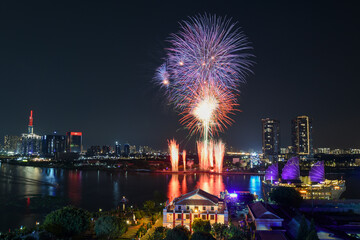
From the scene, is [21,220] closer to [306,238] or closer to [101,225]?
[101,225]

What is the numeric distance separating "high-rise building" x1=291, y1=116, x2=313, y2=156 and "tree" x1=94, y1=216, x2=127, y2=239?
5599cm

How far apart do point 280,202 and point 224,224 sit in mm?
4522

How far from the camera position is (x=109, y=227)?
686 centimetres

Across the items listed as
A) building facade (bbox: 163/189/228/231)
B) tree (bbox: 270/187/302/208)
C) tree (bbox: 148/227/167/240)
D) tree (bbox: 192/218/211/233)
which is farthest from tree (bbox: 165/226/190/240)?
tree (bbox: 270/187/302/208)

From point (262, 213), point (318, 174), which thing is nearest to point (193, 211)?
point (262, 213)

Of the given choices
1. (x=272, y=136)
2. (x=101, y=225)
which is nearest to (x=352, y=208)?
(x=101, y=225)

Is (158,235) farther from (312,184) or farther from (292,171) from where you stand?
(292,171)

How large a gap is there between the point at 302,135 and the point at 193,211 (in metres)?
56.4

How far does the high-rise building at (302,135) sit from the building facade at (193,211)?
5463 centimetres

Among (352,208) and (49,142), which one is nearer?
(352,208)

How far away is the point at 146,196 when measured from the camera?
1557cm

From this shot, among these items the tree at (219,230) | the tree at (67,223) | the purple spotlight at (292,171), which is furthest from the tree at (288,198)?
the purple spotlight at (292,171)

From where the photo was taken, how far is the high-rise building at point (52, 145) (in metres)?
63.7

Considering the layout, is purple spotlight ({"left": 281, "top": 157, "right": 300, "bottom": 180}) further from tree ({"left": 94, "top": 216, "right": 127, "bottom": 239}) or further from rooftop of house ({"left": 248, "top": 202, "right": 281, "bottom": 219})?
tree ({"left": 94, "top": 216, "right": 127, "bottom": 239})
